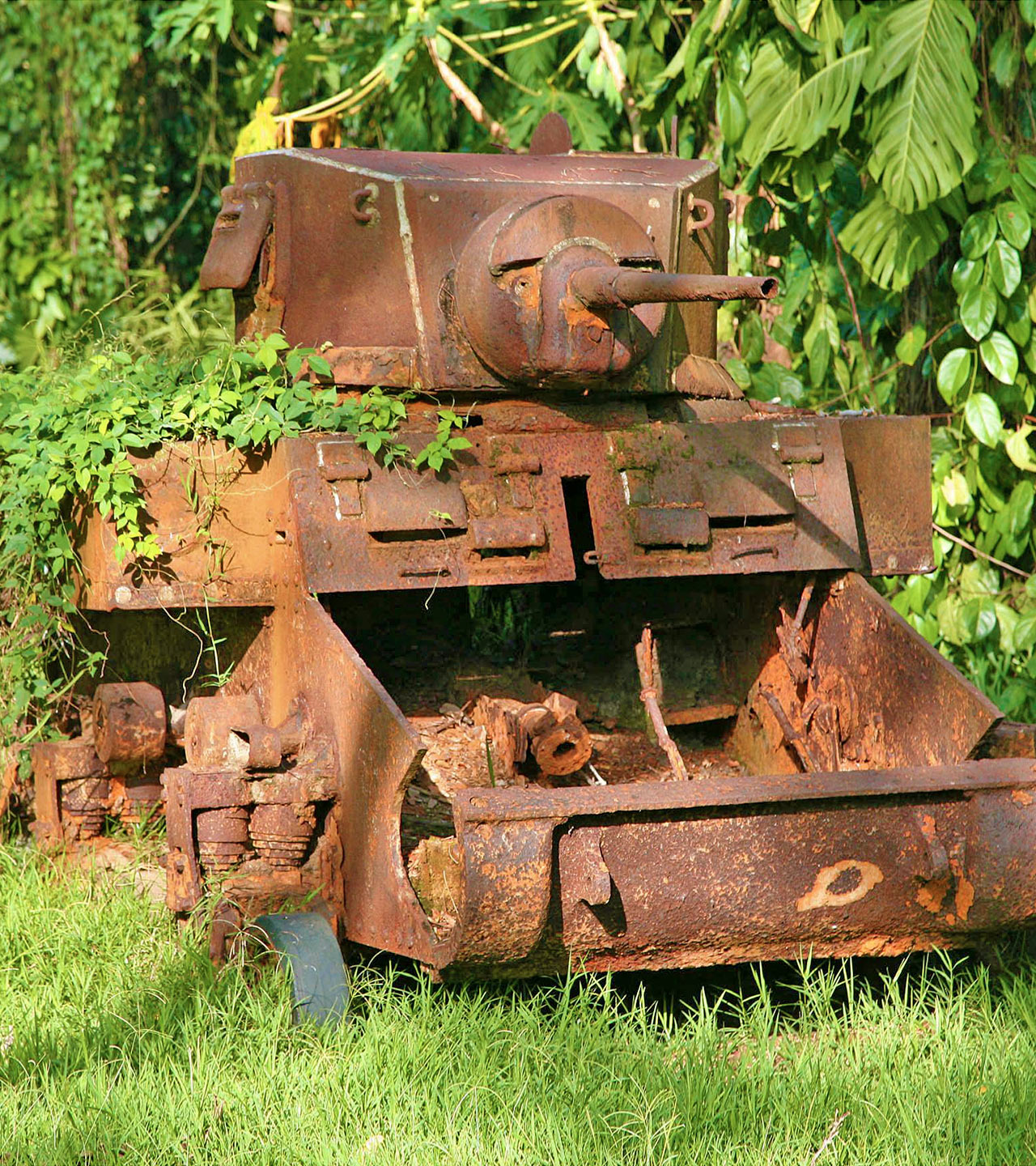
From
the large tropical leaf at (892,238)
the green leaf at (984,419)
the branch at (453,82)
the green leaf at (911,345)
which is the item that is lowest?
the green leaf at (984,419)

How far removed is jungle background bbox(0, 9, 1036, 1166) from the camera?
3.35 meters

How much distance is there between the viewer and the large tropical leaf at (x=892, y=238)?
601 cm

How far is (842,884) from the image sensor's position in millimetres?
3725

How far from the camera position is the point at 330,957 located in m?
3.73

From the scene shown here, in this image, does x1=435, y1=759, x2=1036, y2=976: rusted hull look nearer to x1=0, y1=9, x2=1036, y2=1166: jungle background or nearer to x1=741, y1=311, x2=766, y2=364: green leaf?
x1=0, y1=9, x2=1036, y2=1166: jungle background

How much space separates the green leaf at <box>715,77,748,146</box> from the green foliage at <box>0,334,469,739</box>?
7.23 ft

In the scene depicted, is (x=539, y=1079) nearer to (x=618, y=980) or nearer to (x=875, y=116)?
(x=618, y=980)

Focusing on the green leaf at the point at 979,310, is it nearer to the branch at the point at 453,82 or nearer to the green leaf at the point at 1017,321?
the green leaf at the point at 1017,321

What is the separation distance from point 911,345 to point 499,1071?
379 cm

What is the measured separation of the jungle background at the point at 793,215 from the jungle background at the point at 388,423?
0.6 inches

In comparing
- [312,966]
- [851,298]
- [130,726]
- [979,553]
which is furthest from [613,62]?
[312,966]

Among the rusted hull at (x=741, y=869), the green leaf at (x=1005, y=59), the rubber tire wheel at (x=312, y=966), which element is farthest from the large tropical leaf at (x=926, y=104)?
the rubber tire wheel at (x=312, y=966)

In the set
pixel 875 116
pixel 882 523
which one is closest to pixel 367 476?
pixel 882 523

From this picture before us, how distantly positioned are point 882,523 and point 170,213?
7.89 metres
